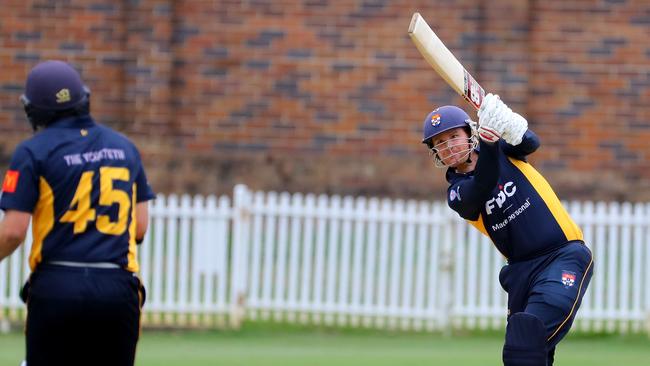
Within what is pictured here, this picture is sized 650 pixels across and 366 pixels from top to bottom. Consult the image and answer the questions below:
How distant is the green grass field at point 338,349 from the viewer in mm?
9039

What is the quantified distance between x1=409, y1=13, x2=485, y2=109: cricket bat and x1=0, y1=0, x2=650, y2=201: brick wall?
6690 millimetres

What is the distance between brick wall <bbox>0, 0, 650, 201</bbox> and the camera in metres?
12.7

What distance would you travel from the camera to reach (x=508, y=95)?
500 inches

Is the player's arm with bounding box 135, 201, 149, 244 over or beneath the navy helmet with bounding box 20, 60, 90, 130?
beneath

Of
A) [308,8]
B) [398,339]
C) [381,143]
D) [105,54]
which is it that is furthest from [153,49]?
[398,339]

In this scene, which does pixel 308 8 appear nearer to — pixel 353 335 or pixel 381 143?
pixel 381 143

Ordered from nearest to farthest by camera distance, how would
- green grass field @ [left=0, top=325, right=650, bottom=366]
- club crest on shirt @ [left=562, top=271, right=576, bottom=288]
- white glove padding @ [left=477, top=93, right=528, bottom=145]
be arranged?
white glove padding @ [left=477, top=93, right=528, bottom=145] → club crest on shirt @ [left=562, top=271, right=576, bottom=288] → green grass field @ [left=0, top=325, right=650, bottom=366]

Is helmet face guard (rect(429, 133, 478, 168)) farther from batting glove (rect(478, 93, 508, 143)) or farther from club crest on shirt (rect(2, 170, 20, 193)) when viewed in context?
club crest on shirt (rect(2, 170, 20, 193))

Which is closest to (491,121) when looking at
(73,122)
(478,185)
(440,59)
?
(478,185)

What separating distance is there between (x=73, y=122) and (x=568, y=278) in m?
2.42

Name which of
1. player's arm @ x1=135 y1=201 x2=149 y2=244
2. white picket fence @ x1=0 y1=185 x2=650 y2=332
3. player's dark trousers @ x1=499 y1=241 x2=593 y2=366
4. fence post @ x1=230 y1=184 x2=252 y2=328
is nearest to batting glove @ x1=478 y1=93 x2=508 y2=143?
player's dark trousers @ x1=499 y1=241 x2=593 y2=366

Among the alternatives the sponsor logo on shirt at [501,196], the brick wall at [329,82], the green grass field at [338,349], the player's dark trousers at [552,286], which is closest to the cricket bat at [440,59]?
the sponsor logo on shirt at [501,196]

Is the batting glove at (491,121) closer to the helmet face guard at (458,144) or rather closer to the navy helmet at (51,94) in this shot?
the helmet face guard at (458,144)

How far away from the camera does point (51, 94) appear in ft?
16.1
